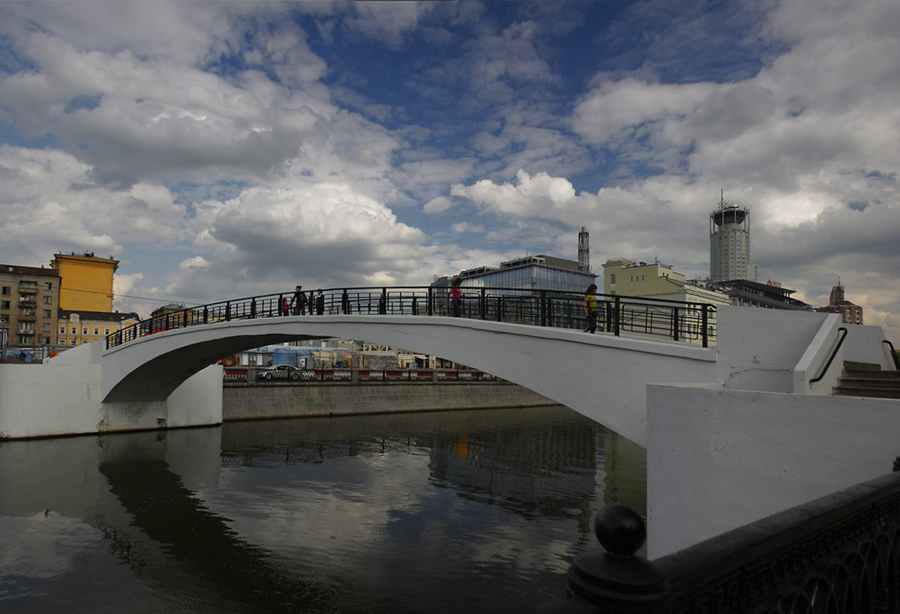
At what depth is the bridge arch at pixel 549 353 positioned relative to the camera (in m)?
7.97

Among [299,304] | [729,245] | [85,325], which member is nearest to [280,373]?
[299,304]

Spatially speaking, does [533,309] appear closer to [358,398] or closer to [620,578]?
[620,578]

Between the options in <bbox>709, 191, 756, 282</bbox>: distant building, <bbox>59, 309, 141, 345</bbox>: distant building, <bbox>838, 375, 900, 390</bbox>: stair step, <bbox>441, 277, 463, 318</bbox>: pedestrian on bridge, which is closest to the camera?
<bbox>838, 375, 900, 390</bbox>: stair step

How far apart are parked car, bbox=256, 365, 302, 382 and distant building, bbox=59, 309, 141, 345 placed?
53.0 m

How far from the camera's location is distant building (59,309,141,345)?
79.5 meters

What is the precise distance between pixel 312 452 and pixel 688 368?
1608cm

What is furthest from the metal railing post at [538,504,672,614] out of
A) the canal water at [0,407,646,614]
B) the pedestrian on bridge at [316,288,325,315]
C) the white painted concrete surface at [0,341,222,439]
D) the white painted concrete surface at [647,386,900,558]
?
the white painted concrete surface at [0,341,222,439]

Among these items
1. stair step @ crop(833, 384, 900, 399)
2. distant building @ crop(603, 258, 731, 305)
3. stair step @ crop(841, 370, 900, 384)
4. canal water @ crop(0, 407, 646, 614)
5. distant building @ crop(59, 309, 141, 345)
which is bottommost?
canal water @ crop(0, 407, 646, 614)

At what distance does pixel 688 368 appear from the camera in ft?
24.8

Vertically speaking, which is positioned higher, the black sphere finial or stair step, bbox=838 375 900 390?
stair step, bbox=838 375 900 390

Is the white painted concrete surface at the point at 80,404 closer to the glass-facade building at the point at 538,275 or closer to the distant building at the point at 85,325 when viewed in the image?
the glass-facade building at the point at 538,275

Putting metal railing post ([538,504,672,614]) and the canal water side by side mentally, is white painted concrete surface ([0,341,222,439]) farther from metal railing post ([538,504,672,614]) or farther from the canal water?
metal railing post ([538,504,672,614])

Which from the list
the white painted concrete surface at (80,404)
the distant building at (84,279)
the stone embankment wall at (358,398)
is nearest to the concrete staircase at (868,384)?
the white painted concrete surface at (80,404)

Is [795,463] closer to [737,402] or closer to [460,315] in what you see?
[737,402]
